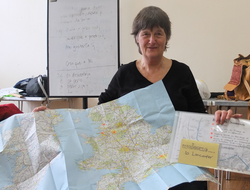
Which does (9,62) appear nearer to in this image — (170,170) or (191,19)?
(191,19)

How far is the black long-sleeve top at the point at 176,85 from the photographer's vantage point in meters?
1.06

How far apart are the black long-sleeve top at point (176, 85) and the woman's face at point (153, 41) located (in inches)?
4.5

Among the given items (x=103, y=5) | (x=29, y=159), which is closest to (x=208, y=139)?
(x=29, y=159)

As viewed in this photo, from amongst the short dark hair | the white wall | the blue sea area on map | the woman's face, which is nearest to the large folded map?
the blue sea area on map

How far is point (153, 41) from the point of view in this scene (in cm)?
108

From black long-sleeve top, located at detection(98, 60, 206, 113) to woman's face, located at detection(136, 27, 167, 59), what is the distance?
115 millimetres

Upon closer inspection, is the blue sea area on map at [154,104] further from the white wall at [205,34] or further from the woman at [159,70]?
the white wall at [205,34]

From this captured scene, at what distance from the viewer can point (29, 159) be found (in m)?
0.87

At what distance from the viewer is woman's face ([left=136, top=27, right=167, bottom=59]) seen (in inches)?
42.9

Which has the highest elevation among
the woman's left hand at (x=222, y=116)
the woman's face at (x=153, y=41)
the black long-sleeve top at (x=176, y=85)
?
the woman's face at (x=153, y=41)

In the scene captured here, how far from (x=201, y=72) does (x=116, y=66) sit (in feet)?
3.28

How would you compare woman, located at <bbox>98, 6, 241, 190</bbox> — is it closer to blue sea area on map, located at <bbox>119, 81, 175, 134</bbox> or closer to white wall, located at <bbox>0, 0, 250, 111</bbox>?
blue sea area on map, located at <bbox>119, 81, 175, 134</bbox>

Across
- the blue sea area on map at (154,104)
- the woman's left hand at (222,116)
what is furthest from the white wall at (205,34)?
the woman's left hand at (222,116)

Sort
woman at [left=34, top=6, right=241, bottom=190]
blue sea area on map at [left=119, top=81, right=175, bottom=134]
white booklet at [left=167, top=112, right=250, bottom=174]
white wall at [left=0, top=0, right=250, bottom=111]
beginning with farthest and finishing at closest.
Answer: white wall at [left=0, top=0, right=250, bottom=111]
woman at [left=34, top=6, right=241, bottom=190]
blue sea area on map at [left=119, top=81, right=175, bottom=134]
white booklet at [left=167, top=112, right=250, bottom=174]
